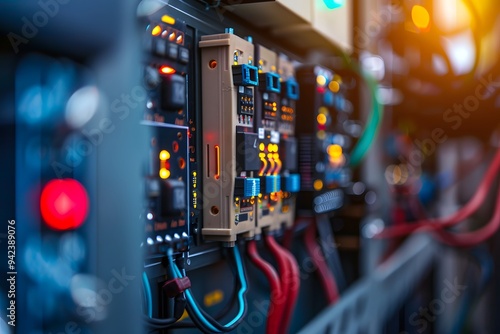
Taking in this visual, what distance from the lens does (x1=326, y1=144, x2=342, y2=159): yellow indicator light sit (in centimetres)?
202

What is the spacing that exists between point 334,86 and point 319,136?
0.77 feet

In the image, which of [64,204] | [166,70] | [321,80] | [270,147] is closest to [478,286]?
[321,80]

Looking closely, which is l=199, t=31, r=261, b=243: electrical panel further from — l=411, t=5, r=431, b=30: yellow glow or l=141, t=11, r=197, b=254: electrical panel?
l=411, t=5, r=431, b=30: yellow glow

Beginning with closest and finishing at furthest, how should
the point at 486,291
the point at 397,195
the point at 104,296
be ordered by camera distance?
the point at 104,296 < the point at 486,291 < the point at 397,195

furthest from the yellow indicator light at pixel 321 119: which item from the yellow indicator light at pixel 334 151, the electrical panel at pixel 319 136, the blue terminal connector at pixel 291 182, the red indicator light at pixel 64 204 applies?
the red indicator light at pixel 64 204

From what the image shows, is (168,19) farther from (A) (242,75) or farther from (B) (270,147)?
(B) (270,147)

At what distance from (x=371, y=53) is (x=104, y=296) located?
89.7 inches

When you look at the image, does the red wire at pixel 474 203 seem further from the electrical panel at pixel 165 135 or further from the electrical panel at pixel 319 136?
the electrical panel at pixel 165 135

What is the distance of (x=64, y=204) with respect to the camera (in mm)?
899

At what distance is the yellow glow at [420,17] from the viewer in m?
2.51

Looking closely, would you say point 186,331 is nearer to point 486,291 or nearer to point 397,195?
point 486,291

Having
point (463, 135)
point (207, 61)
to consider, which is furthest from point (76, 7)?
point (463, 135)

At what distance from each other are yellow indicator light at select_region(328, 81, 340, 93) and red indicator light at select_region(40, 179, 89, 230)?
1.23 meters

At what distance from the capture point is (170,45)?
113 centimetres
